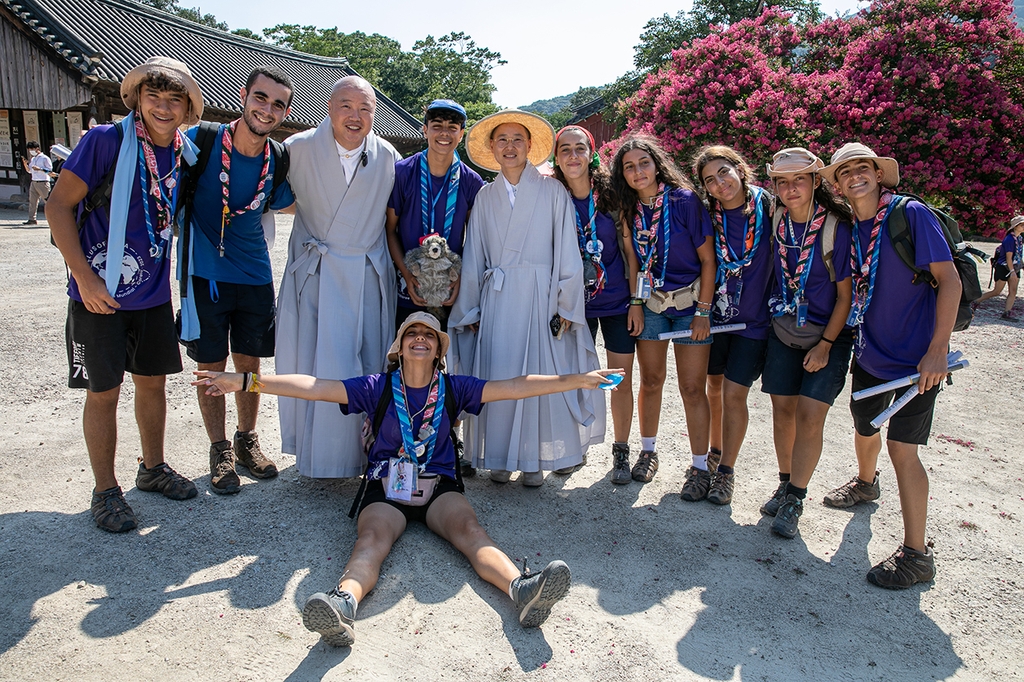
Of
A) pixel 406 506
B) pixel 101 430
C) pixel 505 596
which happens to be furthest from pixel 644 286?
pixel 101 430

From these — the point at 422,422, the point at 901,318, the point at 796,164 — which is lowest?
the point at 422,422

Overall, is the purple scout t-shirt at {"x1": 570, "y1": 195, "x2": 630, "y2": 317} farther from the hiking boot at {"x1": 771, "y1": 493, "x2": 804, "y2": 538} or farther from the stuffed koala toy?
the hiking boot at {"x1": 771, "y1": 493, "x2": 804, "y2": 538}

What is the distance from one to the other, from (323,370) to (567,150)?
173 centimetres

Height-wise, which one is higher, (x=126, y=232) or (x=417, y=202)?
(x=417, y=202)

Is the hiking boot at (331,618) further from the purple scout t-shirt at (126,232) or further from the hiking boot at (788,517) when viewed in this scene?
the hiking boot at (788,517)

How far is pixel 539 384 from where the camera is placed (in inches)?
131

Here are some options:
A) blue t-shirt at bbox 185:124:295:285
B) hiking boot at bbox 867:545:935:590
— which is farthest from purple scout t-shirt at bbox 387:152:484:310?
hiking boot at bbox 867:545:935:590

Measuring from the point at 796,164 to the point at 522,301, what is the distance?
1.51m

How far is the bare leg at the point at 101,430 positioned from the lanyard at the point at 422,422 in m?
1.31

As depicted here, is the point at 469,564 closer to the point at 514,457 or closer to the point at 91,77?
the point at 514,457

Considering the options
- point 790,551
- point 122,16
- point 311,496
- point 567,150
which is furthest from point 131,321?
point 122,16

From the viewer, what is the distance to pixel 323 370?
379 cm

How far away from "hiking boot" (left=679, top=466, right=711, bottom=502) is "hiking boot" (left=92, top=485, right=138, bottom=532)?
2.76 meters

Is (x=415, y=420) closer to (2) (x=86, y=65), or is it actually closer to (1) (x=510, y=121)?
(1) (x=510, y=121)
